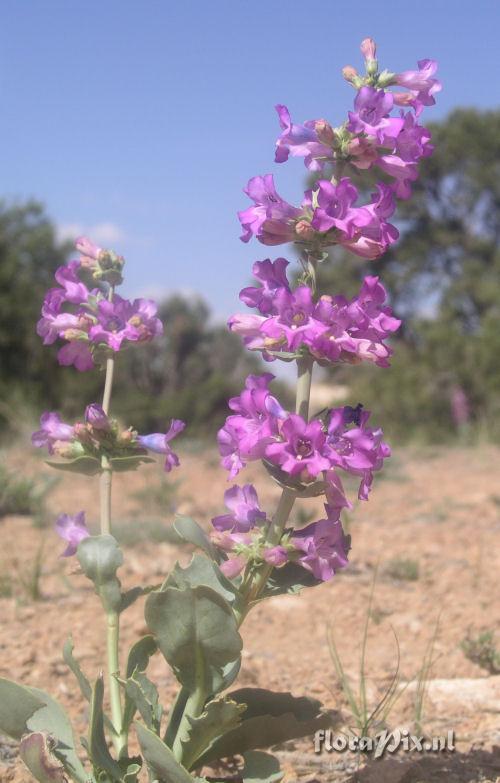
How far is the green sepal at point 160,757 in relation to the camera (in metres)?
2.04

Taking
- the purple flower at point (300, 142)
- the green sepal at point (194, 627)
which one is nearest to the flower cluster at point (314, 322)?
the purple flower at point (300, 142)

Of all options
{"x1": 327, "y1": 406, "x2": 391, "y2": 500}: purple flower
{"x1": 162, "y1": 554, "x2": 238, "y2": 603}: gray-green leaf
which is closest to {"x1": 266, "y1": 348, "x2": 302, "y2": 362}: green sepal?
{"x1": 327, "y1": 406, "x2": 391, "y2": 500}: purple flower

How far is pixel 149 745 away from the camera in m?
2.05

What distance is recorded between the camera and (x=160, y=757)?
6.75 feet

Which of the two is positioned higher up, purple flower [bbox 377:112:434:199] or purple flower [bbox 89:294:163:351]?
purple flower [bbox 377:112:434:199]

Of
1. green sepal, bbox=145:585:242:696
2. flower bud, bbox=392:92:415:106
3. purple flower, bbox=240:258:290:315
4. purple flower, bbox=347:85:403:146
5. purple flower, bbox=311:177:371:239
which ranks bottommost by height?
green sepal, bbox=145:585:242:696

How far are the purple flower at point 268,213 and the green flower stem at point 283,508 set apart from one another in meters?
0.29

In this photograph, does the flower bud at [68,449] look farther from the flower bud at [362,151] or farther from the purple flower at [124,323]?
the flower bud at [362,151]

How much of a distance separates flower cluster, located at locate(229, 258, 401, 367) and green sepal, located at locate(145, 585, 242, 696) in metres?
0.55

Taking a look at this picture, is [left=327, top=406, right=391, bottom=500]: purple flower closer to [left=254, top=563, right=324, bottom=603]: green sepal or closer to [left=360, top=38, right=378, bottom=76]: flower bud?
[left=254, top=563, right=324, bottom=603]: green sepal

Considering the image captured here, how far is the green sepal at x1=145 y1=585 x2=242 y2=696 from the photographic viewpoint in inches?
78.7

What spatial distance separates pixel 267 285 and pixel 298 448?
392 mm

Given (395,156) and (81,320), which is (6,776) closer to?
(81,320)

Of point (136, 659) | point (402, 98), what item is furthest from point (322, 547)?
point (402, 98)
